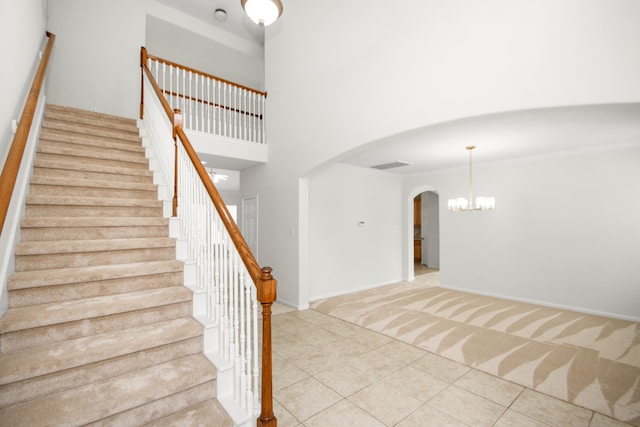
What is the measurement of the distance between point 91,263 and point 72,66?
5241mm

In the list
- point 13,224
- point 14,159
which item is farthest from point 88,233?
point 14,159

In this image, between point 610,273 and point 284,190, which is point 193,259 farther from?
point 610,273

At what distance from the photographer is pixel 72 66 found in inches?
218

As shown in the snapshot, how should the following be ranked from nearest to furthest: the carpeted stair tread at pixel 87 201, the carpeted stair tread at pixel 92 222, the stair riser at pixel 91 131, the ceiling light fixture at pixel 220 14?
the carpeted stair tread at pixel 92 222, the carpeted stair tread at pixel 87 201, the stair riser at pixel 91 131, the ceiling light fixture at pixel 220 14

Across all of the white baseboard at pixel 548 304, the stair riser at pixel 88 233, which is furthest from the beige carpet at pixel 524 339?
the stair riser at pixel 88 233

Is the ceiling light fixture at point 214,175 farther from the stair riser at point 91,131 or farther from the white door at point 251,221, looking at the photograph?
the stair riser at point 91,131

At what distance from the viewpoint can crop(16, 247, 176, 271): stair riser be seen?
2219mm

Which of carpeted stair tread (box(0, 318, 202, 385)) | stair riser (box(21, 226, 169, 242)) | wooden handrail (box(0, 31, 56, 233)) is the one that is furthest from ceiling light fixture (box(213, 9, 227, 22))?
carpeted stair tread (box(0, 318, 202, 385))

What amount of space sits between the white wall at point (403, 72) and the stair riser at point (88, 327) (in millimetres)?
2916

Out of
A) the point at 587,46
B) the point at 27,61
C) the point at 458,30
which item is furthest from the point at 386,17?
the point at 27,61

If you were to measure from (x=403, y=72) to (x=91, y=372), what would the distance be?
4102mm

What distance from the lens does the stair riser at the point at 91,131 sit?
3.62 meters

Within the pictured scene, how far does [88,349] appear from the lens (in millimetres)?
1851

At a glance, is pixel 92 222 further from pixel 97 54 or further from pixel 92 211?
pixel 97 54
